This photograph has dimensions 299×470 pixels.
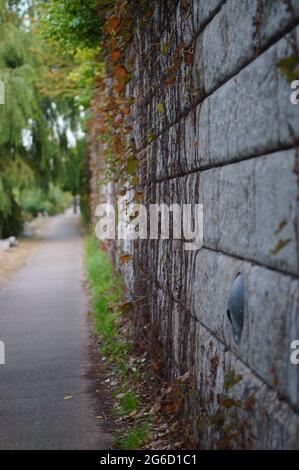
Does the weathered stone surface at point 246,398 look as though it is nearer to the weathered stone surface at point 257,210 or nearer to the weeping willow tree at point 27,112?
the weathered stone surface at point 257,210

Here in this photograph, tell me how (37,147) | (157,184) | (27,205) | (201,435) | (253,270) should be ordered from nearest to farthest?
(253,270) < (201,435) < (157,184) < (37,147) < (27,205)

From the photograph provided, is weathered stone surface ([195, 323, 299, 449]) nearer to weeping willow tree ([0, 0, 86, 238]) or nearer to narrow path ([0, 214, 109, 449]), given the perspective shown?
narrow path ([0, 214, 109, 449])

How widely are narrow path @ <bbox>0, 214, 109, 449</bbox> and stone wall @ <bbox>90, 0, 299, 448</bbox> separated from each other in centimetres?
79

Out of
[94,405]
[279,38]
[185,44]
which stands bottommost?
[94,405]

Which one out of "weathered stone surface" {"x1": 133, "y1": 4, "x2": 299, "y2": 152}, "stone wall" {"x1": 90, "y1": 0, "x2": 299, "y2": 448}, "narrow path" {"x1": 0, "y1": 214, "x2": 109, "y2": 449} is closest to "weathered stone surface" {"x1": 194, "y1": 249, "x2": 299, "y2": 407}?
"stone wall" {"x1": 90, "y1": 0, "x2": 299, "y2": 448}

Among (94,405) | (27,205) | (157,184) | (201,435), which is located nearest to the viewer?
(201,435)

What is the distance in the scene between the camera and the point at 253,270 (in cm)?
289

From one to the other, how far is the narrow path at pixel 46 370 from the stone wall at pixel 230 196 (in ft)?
2.59

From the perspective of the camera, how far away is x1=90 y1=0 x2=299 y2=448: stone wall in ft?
8.19

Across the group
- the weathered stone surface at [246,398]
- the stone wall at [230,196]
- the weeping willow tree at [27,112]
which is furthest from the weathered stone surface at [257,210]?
the weeping willow tree at [27,112]

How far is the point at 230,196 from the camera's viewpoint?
3.24 metres
